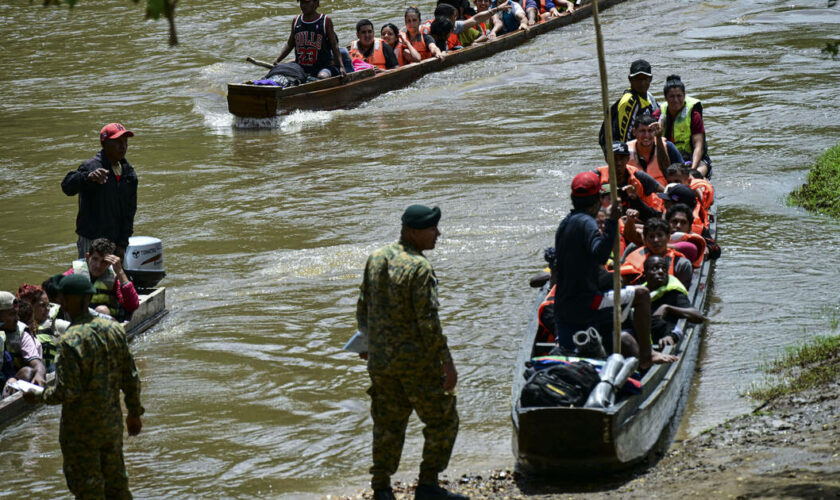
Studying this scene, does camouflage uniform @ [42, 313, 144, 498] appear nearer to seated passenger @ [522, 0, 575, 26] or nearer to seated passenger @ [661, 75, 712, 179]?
seated passenger @ [661, 75, 712, 179]

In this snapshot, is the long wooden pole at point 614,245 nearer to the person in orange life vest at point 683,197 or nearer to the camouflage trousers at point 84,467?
the camouflage trousers at point 84,467

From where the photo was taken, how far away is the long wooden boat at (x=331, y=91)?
18391mm

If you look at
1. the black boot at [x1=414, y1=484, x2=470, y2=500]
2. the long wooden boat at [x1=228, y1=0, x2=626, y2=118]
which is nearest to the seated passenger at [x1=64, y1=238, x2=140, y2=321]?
the black boot at [x1=414, y1=484, x2=470, y2=500]

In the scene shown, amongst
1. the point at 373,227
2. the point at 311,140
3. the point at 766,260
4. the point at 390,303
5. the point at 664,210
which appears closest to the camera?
the point at 390,303

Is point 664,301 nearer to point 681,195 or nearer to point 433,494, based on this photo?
point 681,195

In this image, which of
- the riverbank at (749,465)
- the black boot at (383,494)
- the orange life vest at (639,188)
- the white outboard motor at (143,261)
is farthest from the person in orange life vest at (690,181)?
the black boot at (383,494)

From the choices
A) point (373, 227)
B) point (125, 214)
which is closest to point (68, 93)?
point (373, 227)

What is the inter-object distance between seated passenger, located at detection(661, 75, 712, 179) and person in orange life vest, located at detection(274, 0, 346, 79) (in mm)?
7530

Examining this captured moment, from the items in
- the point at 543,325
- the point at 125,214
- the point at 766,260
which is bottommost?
the point at 766,260

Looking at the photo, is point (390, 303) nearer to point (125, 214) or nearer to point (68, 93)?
point (125, 214)

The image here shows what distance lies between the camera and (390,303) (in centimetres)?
586

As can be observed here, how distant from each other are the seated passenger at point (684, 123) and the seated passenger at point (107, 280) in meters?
5.66

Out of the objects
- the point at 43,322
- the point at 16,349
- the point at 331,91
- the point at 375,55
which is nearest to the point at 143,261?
the point at 43,322

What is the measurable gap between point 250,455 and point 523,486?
6.96 ft
